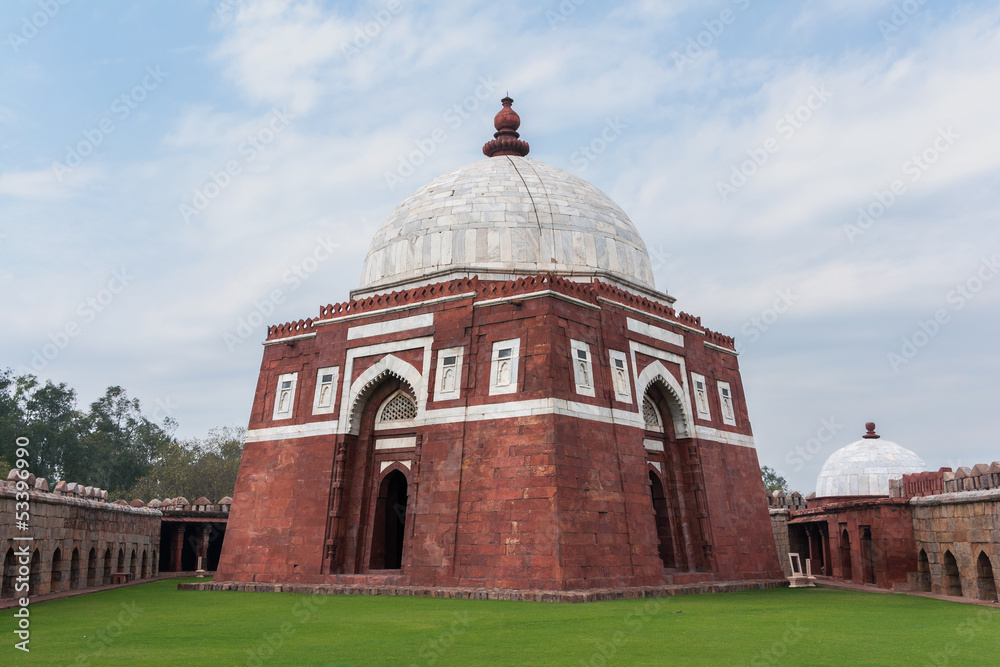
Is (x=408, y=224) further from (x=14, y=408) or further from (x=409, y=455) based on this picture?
(x=14, y=408)

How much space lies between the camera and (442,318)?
1736 cm

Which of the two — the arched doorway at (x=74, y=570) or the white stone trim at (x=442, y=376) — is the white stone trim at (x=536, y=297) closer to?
the white stone trim at (x=442, y=376)

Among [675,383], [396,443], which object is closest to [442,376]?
[396,443]

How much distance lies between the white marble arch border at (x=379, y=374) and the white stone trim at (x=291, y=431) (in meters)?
0.38

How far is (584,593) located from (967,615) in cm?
552

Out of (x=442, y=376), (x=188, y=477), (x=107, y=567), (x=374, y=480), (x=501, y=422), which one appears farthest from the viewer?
(x=188, y=477)

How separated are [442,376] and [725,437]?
725 cm

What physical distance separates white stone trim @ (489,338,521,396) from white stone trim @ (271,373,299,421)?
5.41 meters

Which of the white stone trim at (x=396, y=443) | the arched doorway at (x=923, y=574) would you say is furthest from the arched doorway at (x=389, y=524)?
the arched doorway at (x=923, y=574)

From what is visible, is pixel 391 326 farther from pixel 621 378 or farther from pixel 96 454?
pixel 96 454

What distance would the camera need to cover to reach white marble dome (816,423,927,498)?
2858cm

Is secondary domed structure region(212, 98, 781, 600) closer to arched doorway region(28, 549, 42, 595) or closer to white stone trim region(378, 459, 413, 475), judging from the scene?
white stone trim region(378, 459, 413, 475)

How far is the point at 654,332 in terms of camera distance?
18531 millimetres

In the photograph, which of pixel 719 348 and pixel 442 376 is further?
pixel 719 348
